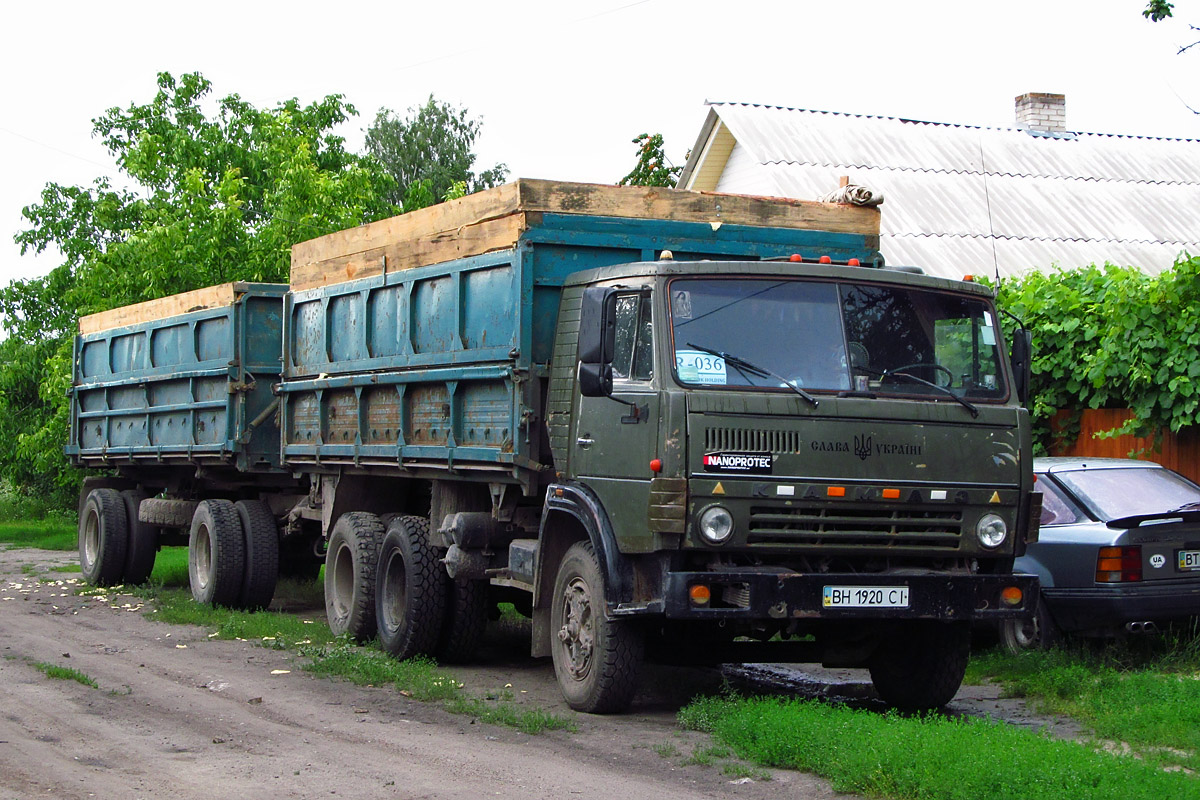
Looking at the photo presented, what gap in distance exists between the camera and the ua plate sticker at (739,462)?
24.2ft

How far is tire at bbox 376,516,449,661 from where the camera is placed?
1011 cm

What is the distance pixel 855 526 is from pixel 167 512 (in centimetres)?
994

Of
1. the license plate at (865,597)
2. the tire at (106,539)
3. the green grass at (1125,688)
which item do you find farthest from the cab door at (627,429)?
the tire at (106,539)

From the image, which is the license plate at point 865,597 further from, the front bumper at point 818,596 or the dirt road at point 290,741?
the dirt road at point 290,741

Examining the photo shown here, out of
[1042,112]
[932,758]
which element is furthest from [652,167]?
[932,758]

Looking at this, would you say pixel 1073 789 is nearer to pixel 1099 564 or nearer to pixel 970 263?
pixel 1099 564

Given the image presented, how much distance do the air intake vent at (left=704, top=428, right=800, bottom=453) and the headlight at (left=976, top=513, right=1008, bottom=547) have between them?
1.18m

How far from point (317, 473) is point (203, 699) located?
376cm

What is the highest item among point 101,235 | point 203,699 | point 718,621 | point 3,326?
point 101,235

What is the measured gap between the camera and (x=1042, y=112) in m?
25.8

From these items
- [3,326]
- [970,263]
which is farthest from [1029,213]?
[3,326]

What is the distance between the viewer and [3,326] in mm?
27156

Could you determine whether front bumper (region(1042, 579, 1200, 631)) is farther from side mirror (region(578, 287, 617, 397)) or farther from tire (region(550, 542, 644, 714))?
side mirror (region(578, 287, 617, 397))

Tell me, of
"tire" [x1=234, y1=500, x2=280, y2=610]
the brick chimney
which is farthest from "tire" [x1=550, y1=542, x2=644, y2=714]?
the brick chimney
